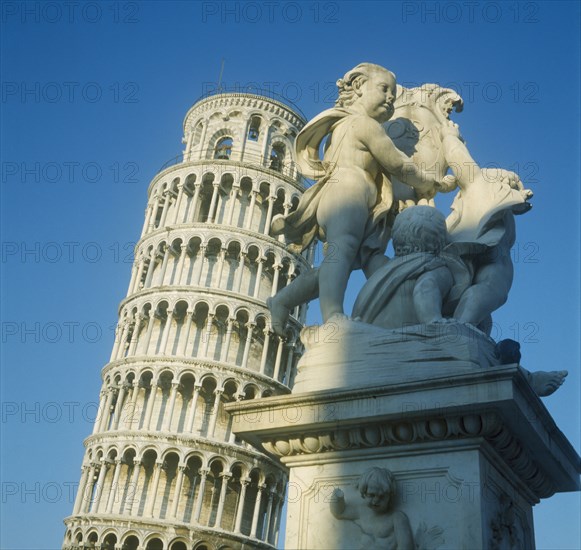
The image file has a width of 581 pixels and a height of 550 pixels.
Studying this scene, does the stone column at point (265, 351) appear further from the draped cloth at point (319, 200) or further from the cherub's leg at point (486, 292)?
the cherub's leg at point (486, 292)

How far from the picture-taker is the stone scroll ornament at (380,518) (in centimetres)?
393

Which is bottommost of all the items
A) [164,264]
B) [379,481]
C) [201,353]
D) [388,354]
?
[379,481]

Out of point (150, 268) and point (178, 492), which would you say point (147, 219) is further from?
point (178, 492)

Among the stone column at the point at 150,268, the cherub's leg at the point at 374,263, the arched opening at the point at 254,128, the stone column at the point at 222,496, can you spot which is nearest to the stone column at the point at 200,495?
the stone column at the point at 222,496

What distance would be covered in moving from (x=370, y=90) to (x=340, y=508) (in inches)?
130

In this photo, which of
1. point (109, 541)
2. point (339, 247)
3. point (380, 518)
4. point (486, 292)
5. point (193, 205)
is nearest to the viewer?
point (380, 518)

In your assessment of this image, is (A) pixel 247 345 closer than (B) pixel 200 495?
No

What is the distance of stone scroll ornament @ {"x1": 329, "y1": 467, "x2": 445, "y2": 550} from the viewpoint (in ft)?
12.9

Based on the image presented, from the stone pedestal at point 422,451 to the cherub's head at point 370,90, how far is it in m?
2.45

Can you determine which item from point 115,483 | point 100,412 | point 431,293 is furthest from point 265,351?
point 431,293

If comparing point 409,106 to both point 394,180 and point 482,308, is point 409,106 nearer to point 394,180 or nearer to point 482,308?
point 394,180

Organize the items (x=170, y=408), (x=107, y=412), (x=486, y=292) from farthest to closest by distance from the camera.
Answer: (x=107, y=412), (x=170, y=408), (x=486, y=292)

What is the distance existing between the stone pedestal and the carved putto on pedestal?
25 centimetres

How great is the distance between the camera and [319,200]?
18.7 feet
